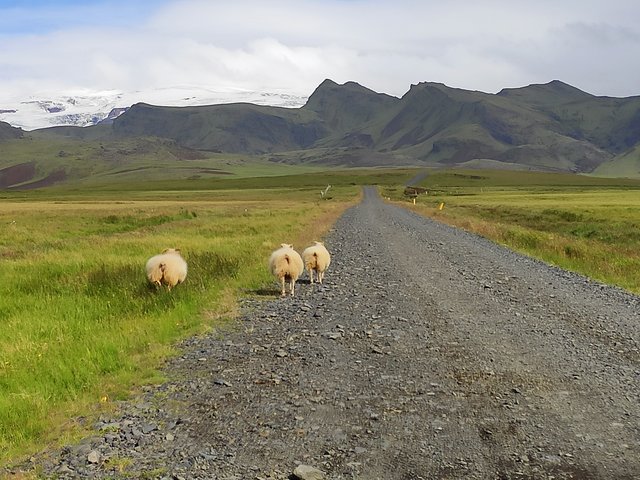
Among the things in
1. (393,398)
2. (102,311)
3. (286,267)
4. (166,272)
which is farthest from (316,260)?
(393,398)

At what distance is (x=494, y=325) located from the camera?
1317 centimetres

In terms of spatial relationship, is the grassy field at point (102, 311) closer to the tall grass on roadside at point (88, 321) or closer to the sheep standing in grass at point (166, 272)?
the tall grass on roadside at point (88, 321)

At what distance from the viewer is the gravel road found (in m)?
6.63

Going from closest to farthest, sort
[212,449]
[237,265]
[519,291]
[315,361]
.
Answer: [212,449] < [315,361] < [519,291] < [237,265]

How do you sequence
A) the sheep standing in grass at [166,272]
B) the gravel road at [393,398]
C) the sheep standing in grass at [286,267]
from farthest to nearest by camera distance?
the sheep standing in grass at [286,267]
the sheep standing in grass at [166,272]
the gravel road at [393,398]

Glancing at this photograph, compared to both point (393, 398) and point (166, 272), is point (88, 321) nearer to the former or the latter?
point (166, 272)

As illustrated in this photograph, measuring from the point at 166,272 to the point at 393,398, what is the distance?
32.3ft

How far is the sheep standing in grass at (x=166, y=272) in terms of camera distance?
1658cm

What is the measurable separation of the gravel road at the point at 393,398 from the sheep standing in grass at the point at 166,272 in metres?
2.50

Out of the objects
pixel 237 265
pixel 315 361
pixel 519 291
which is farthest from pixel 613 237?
pixel 315 361

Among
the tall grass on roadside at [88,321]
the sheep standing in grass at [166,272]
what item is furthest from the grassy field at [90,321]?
the sheep standing in grass at [166,272]

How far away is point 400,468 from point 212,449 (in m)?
2.25

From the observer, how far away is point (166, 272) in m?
16.7

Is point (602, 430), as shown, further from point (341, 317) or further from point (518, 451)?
point (341, 317)
